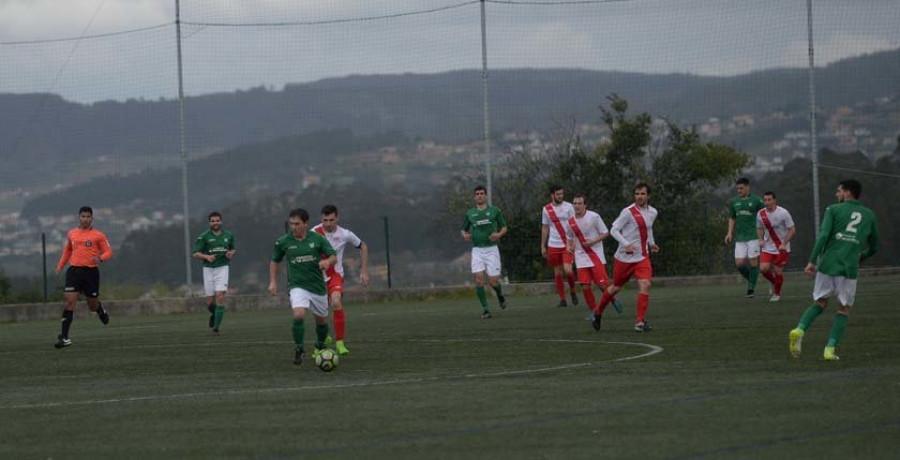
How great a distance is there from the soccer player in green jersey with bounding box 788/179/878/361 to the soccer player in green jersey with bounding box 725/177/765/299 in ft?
38.2

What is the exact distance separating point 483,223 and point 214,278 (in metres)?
4.78

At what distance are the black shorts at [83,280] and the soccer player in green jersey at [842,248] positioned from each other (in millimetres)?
11755

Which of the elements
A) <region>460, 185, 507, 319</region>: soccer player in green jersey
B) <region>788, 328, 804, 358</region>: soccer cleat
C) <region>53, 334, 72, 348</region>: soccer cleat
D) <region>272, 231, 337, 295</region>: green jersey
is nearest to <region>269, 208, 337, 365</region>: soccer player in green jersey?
<region>272, 231, 337, 295</region>: green jersey

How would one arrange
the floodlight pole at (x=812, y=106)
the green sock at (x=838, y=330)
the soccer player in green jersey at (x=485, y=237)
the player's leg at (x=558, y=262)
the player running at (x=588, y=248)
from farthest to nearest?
the floodlight pole at (x=812, y=106) < the player's leg at (x=558, y=262) < the soccer player in green jersey at (x=485, y=237) < the player running at (x=588, y=248) < the green sock at (x=838, y=330)

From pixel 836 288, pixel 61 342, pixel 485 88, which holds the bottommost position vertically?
pixel 61 342

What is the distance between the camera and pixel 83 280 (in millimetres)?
21219

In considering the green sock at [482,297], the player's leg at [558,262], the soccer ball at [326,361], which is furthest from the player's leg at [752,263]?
the soccer ball at [326,361]

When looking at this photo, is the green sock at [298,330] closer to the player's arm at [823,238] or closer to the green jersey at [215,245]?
the player's arm at [823,238]

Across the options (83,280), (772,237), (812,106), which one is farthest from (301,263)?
(812,106)

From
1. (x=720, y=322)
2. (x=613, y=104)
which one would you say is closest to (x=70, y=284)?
(x=720, y=322)

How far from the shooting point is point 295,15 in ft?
108

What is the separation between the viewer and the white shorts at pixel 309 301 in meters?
15.2

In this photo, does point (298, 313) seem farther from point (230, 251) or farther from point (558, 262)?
point (558, 262)

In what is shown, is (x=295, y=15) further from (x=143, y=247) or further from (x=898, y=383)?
(x=898, y=383)
